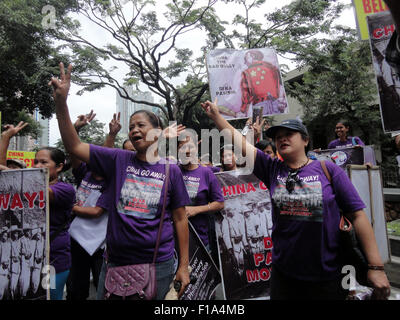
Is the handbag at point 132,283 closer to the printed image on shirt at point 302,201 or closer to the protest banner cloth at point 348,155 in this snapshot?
the printed image on shirt at point 302,201

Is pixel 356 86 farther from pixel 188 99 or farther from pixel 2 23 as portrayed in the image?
pixel 2 23

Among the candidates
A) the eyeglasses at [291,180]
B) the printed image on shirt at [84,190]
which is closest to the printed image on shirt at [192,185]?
the printed image on shirt at [84,190]

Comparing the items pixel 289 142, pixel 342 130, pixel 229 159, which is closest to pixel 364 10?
pixel 342 130

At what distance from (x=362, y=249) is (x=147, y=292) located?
129 centimetres

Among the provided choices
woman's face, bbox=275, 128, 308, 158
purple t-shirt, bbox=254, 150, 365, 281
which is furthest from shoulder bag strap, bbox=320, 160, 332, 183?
woman's face, bbox=275, 128, 308, 158

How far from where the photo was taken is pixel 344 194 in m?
1.91

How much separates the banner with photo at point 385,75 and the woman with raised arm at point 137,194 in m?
2.60

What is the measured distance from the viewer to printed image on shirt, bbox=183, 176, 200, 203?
302cm

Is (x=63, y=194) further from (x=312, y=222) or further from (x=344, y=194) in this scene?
(x=344, y=194)

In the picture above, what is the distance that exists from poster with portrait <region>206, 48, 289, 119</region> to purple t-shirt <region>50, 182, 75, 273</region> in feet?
9.16

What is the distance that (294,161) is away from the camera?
2072 millimetres

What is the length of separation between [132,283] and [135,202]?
47cm

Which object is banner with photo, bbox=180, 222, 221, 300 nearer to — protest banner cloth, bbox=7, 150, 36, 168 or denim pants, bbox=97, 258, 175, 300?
denim pants, bbox=97, 258, 175, 300

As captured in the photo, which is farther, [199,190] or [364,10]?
[364,10]
